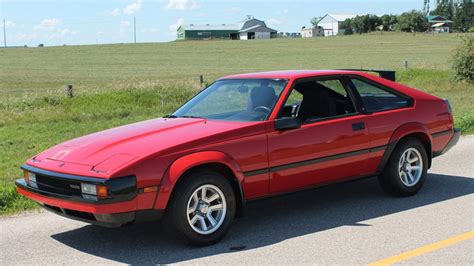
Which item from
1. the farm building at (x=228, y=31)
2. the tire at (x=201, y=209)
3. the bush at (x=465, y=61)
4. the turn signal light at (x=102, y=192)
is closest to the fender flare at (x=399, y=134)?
the tire at (x=201, y=209)

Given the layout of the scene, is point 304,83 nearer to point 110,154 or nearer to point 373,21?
point 110,154

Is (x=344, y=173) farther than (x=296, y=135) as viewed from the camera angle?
Yes

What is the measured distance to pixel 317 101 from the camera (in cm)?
611

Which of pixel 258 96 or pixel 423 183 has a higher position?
pixel 258 96

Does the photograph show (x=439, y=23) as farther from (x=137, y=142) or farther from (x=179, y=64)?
(x=137, y=142)

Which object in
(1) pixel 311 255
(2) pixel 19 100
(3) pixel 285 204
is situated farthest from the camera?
(2) pixel 19 100

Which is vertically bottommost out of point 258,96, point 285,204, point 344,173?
point 285,204

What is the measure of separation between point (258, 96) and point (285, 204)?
1.34m

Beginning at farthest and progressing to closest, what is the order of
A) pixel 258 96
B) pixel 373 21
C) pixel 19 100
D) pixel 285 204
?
1. pixel 373 21
2. pixel 19 100
3. pixel 285 204
4. pixel 258 96

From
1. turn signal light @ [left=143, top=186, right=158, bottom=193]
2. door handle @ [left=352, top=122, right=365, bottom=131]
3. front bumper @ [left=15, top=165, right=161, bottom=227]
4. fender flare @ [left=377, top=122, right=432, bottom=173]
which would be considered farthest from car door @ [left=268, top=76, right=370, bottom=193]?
front bumper @ [left=15, top=165, right=161, bottom=227]

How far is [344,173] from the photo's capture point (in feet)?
19.9

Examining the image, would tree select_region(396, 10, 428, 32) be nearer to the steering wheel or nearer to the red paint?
the red paint

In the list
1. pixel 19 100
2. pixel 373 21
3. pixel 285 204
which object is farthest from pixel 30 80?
pixel 373 21

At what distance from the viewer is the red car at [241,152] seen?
4.76 metres
